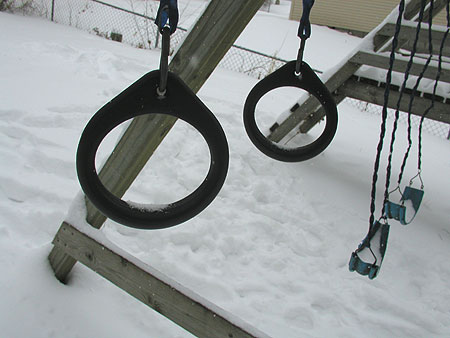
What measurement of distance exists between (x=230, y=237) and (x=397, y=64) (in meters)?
1.82

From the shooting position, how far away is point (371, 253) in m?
1.44

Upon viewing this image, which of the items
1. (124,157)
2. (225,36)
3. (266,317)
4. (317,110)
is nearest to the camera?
(225,36)

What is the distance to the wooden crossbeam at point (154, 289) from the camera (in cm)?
141

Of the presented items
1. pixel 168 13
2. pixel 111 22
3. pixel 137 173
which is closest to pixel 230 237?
pixel 137 173

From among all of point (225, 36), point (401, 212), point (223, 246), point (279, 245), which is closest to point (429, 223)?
point (279, 245)

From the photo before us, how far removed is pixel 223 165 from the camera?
0.98m

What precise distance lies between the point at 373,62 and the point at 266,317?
2.11 metres

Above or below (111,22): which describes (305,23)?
above

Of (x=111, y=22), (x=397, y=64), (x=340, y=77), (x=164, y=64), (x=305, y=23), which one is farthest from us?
(x=111, y=22)

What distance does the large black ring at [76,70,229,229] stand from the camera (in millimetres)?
922

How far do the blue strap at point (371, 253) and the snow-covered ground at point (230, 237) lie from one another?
79 cm

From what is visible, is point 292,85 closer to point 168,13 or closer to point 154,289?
point 168,13

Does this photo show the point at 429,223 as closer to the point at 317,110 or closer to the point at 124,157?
the point at 317,110

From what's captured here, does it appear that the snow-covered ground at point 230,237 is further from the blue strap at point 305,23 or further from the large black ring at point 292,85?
the blue strap at point 305,23
